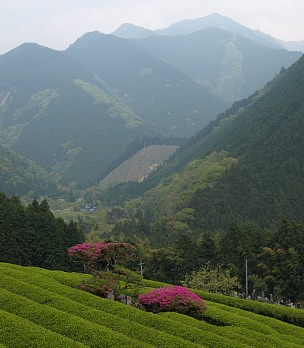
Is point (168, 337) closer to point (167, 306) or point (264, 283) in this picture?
point (167, 306)

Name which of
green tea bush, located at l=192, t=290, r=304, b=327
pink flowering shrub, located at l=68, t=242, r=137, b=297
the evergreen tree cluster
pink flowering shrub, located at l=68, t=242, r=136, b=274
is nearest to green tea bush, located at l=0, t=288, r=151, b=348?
pink flowering shrub, located at l=68, t=242, r=137, b=297

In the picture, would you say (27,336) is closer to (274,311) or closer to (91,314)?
(91,314)

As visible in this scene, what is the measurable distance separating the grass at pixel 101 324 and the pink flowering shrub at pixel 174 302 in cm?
92

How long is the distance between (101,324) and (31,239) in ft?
128

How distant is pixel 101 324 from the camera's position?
1009 inches

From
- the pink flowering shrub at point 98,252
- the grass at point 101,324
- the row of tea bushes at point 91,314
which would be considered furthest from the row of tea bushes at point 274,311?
the row of tea bushes at point 91,314

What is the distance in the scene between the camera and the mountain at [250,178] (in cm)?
10656

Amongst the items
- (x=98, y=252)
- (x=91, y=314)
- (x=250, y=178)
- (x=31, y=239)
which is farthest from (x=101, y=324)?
(x=250, y=178)

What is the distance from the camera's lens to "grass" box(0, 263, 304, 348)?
2277cm

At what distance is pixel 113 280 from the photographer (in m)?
33.6

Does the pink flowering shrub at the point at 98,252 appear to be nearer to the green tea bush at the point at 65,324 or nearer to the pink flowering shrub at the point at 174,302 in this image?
the pink flowering shrub at the point at 174,302

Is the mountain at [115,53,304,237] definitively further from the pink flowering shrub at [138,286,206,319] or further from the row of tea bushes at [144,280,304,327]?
the pink flowering shrub at [138,286,206,319]

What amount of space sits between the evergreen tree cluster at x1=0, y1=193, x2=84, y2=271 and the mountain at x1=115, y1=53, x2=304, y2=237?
40.5 m

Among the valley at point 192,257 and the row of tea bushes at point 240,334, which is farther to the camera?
the row of tea bushes at point 240,334
